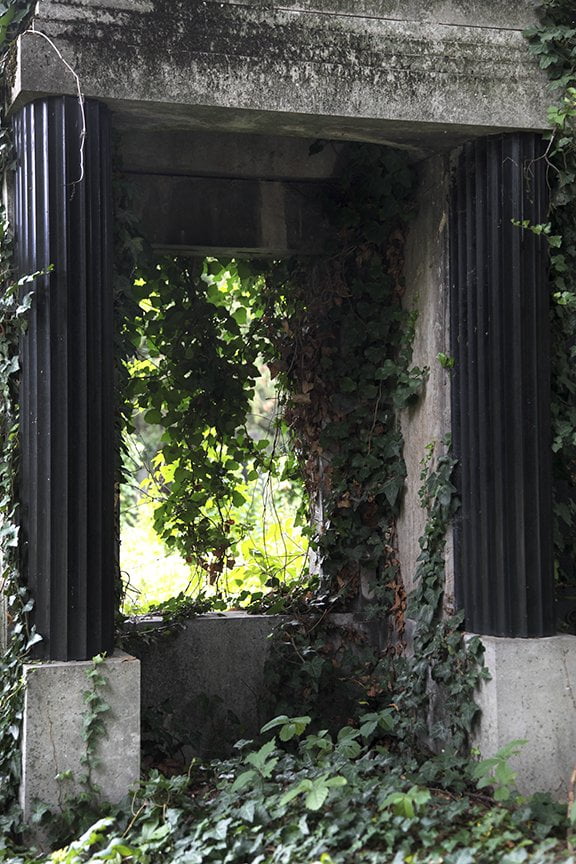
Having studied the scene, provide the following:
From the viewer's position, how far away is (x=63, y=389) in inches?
184

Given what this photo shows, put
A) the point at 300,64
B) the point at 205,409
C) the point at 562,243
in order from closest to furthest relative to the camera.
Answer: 1. the point at 300,64
2. the point at 562,243
3. the point at 205,409

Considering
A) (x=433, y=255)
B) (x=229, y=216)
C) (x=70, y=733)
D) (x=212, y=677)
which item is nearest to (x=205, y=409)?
(x=229, y=216)

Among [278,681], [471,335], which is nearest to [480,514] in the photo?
[471,335]

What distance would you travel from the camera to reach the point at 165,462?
6.78 metres

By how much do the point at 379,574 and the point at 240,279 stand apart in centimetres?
223

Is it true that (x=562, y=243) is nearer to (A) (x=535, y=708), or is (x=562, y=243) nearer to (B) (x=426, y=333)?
(B) (x=426, y=333)

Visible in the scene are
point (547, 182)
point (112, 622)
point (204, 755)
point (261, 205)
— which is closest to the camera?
point (112, 622)

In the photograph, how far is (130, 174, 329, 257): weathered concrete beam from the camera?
626cm

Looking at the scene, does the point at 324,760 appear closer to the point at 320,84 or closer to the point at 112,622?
the point at 112,622

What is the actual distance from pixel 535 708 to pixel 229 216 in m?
3.46

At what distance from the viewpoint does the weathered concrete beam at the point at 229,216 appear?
6262 millimetres

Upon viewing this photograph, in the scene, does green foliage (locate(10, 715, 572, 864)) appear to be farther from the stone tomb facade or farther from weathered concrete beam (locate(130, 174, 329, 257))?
weathered concrete beam (locate(130, 174, 329, 257))

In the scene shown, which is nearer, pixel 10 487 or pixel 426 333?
pixel 10 487

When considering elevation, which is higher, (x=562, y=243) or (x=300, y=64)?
(x=300, y=64)
